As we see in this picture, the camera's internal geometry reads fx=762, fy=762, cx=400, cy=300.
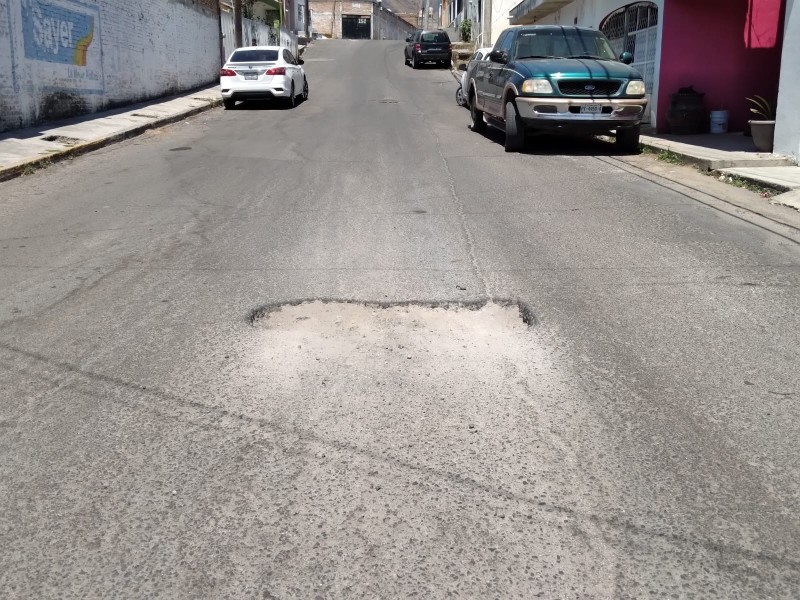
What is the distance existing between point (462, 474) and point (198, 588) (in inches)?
45.6

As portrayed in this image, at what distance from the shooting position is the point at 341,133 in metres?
14.8

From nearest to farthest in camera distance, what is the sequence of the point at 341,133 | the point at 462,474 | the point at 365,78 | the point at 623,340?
1. the point at 462,474
2. the point at 623,340
3. the point at 341,133
4. the point at 365,78

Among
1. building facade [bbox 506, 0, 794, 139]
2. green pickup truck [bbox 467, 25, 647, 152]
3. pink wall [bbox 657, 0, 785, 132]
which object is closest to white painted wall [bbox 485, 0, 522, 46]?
building facade [bbox 506, 0, 794, 139]

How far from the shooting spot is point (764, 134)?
11.7 metres

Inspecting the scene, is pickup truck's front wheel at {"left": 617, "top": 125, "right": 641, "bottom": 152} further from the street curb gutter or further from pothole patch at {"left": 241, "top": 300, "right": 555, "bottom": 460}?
the street curb gutter

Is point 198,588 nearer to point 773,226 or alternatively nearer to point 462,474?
point 462,474

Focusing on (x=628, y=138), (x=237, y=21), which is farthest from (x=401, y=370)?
(x=237, y=21)

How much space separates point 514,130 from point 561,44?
205 cm

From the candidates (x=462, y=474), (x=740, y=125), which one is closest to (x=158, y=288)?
(x=462, y=474)

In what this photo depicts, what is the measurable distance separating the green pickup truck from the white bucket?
280cm

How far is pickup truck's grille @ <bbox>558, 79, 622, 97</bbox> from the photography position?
11.7m

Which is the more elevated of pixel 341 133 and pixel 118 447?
pixel 341 133

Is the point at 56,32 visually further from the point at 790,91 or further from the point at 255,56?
the point at 790,91

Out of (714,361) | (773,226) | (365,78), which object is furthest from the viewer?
(365,78)
